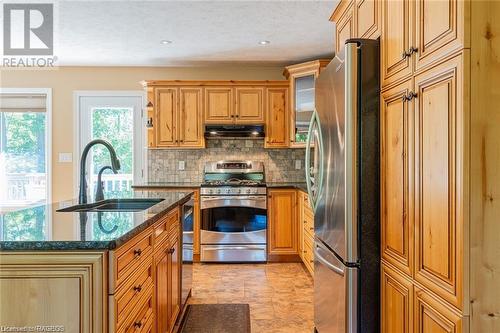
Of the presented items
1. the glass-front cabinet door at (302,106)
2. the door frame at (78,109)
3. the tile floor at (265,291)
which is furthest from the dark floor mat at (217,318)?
the door frame at (78,109)

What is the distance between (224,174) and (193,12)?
7.50ft

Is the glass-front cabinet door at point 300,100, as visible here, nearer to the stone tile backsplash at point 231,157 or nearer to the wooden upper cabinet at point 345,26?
the stone tile backsplash at point 231,157

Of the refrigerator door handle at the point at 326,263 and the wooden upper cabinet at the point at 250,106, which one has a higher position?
the wooden upper cabinet at the point at 250,106

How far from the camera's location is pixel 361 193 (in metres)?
1.81

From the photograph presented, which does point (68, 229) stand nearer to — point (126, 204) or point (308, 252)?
point (126, 204)

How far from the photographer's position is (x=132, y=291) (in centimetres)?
151

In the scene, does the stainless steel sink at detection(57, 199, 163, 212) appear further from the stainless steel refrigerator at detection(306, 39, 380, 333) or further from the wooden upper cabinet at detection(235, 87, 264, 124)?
the wooden upper cabinet at detection(235, 87, 264, 124)

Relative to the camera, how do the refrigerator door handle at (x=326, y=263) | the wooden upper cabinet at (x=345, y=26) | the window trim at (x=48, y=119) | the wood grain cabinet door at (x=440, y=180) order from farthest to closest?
the window trim at (x=48, y=119), the wooden upper cabinet at (x=345, y=26), the refrigerator door handle at (x=326, y=263), the wood grain cabinet door at (x=440, y=180)

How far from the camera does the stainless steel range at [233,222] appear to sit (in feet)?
14.4

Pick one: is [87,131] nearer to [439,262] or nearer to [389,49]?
[389,49]

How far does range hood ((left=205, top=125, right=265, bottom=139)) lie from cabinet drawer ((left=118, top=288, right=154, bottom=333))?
3.07 metres

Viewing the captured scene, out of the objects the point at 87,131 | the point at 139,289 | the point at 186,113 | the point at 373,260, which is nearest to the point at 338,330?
the point at 373,260

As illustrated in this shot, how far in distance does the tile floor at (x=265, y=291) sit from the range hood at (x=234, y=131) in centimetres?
160

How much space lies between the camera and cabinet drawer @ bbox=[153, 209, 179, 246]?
194cm
